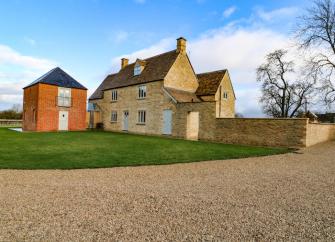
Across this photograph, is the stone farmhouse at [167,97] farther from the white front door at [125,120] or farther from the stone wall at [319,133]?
the stone wall at [319,133]

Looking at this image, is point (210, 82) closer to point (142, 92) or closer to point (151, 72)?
point (151, 72)

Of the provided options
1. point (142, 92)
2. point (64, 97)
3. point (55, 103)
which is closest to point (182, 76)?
Answer: point (142, 92)

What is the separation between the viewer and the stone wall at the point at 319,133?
15991mm

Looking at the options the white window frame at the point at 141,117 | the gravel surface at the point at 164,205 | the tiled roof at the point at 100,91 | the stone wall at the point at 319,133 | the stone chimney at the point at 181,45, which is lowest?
the gravel surface at the point at 164,205

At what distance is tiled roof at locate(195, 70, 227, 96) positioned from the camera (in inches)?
984

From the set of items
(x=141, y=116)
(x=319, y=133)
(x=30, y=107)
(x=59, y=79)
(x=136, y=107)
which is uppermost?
(x=59, y=79)

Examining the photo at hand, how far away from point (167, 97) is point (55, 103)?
14295mm

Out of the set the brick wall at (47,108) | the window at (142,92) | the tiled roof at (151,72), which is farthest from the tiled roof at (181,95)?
the brick wall at (47,108)

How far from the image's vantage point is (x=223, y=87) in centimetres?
2650

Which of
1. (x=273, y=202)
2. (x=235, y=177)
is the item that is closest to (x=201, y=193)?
(x=273, y=202)

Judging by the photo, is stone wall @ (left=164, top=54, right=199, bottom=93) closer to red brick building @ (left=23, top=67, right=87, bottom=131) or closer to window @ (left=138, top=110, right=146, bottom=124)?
window @ (left=138, top=110, right=146, bottom=124)

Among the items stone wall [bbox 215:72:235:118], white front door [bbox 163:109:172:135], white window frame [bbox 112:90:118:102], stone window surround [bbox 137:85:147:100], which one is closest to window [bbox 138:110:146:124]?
stone window surround [bbox 137:85:147:100]

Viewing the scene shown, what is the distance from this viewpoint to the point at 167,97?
22.2 m

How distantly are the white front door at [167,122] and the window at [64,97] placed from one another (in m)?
13.5
